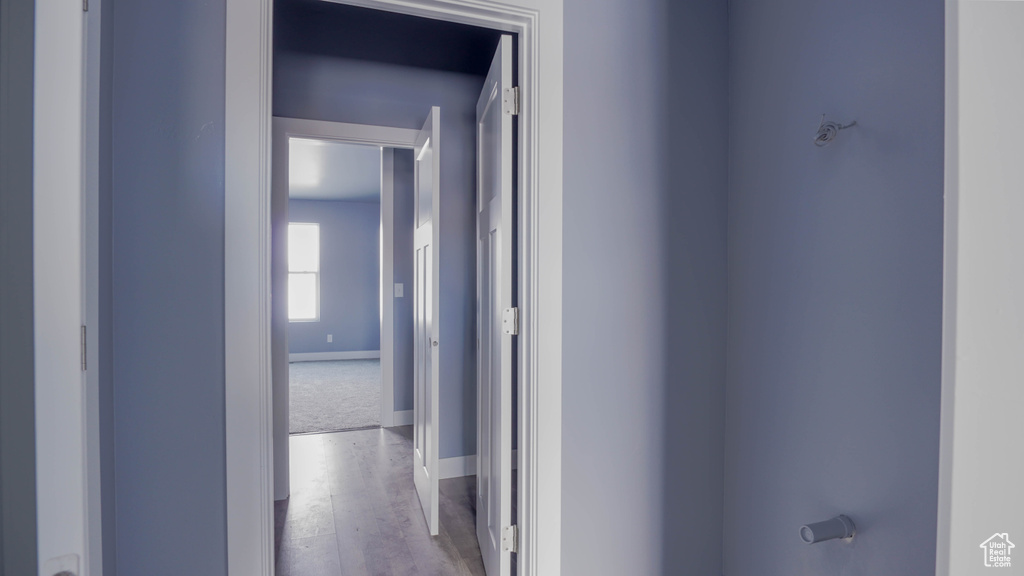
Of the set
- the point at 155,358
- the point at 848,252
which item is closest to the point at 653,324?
the point at 848,252

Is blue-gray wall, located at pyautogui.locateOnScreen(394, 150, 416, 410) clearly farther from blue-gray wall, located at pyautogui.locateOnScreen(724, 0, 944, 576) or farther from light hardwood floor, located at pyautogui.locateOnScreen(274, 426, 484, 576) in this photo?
blue-gray wall, located at pyautogui.locateOnScreen(724, 0, 944, 576)

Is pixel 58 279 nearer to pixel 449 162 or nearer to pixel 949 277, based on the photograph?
pixel 949 277

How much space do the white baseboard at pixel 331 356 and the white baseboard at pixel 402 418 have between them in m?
3.58

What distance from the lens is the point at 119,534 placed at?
1.18m

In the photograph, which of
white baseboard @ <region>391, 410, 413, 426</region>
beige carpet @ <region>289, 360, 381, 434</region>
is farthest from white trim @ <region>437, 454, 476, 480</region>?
beige carpet @ <region>289, 360, 381, 434</region>

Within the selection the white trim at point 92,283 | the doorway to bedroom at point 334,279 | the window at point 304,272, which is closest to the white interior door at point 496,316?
the white trim at point 92,283

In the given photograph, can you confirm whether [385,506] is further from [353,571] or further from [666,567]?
[666,567]

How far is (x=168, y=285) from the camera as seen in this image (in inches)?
47.4

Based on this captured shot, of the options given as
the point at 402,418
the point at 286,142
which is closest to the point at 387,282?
the point at 402,418

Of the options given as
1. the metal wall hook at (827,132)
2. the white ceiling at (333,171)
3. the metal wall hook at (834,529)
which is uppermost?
the white ceiling at (333,171)

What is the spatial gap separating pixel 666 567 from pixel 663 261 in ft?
3.36
